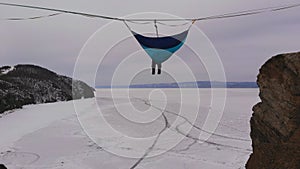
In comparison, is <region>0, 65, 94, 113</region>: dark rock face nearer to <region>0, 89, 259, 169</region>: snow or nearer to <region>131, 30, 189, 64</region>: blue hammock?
<region>0, 89, 259, 169</region>: snow

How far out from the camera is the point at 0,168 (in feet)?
13.3

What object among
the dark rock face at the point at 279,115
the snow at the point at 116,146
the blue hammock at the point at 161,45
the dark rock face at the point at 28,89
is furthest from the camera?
the dark rock face at the point at 28,89

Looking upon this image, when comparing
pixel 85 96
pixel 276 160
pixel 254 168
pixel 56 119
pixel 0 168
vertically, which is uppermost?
pixel 276 160

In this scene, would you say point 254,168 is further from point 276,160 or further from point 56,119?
point 56,119

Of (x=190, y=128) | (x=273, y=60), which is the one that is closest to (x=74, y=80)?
(x=190, y=128)

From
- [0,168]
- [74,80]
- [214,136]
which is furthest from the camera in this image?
[74,80]

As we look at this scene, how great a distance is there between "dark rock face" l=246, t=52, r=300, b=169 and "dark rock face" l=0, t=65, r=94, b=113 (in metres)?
12.8

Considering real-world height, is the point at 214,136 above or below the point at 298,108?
below

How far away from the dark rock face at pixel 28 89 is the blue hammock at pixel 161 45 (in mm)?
9430

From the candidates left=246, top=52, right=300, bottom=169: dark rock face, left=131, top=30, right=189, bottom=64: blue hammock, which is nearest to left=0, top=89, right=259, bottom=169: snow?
Result: left=131, top=30, right=189, bottom=64: blue hammock

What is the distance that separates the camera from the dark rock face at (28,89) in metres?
14.9

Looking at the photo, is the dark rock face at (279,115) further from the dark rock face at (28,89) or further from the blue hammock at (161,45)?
the dark rock face at (28,89)

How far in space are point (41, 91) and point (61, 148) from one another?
571 inches

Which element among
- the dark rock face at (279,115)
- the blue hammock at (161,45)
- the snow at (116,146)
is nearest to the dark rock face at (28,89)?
the snow at (116,146)
